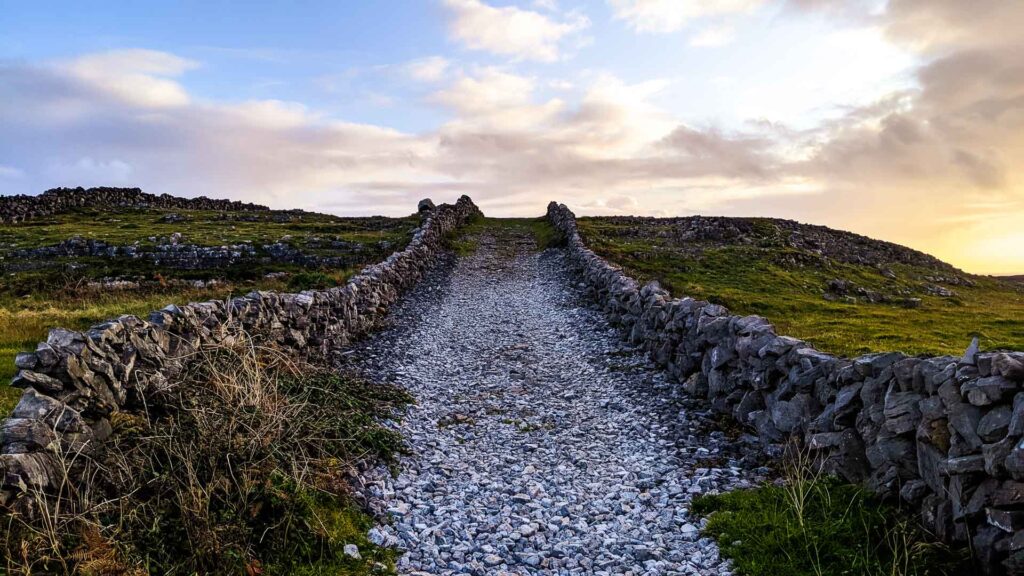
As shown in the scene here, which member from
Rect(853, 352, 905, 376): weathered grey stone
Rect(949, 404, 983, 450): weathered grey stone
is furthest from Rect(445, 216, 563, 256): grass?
Rect(949, 404, 983, 450): weathered grey stone

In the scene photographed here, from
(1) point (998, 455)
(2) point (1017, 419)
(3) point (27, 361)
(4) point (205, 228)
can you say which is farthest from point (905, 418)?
(4) point (205, 228)

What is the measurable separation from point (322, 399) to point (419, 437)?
95.4 inches

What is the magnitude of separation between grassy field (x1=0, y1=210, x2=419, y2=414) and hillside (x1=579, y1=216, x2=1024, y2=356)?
1752 centimetres

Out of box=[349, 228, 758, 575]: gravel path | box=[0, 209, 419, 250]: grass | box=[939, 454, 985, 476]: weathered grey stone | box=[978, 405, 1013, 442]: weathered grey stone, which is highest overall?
box=[0, 209, 419, 250]: grass

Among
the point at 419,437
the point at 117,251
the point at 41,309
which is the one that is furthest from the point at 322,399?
the point at 117,251

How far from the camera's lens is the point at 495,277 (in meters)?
35.5

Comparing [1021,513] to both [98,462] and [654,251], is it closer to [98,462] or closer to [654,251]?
[98,462]

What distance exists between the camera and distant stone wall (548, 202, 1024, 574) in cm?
694

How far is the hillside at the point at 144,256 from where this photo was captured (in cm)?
2556

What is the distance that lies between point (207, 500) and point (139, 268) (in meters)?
35.2

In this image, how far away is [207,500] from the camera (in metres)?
7.89

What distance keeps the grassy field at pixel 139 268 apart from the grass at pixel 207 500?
4.41 meters

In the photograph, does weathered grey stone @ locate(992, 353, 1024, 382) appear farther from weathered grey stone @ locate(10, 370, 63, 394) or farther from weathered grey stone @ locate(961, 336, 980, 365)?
weathered grey stone @ locate(10, 370, 63, 394)

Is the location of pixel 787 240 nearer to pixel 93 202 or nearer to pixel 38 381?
pixel 38 381
